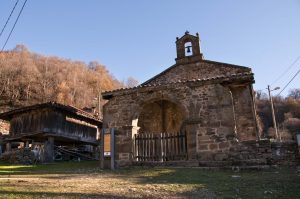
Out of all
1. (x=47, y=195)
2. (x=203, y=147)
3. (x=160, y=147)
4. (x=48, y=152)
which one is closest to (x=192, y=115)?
(x=203, y=147)

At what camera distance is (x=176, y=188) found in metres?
5.51

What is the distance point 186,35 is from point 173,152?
8.04 m

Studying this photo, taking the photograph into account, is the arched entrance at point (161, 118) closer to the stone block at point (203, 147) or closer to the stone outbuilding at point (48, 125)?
the stone outbuilding at point (48, 125)

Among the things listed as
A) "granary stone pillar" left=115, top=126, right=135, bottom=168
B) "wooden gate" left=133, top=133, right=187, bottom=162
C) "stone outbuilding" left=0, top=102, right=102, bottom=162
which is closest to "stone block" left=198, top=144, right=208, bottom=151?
"wooden gate" left=133, top=133, right=187, bottom=162

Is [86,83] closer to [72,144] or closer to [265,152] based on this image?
[72,144]

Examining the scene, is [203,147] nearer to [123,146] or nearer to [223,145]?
[223,145]

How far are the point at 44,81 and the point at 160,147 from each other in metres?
36.6

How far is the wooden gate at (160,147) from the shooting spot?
10227 millimetres

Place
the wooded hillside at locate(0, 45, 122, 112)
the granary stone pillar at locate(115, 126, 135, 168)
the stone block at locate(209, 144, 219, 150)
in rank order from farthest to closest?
the wooded hillside at locate(0, 45, 122, 112) → the granary stone pillar at locate(115, 126, 135, 168) → the stone block at locate(209, 144, 219, 150)

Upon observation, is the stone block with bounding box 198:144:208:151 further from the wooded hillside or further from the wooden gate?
the wooded hillside

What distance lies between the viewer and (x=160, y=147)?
10.4m

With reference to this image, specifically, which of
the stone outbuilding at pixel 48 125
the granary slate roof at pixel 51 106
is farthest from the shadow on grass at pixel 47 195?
the granary slate roof at pixel 51 106

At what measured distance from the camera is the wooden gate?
10227 mm

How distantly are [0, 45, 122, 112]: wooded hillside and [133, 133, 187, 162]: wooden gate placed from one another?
1188 inches
